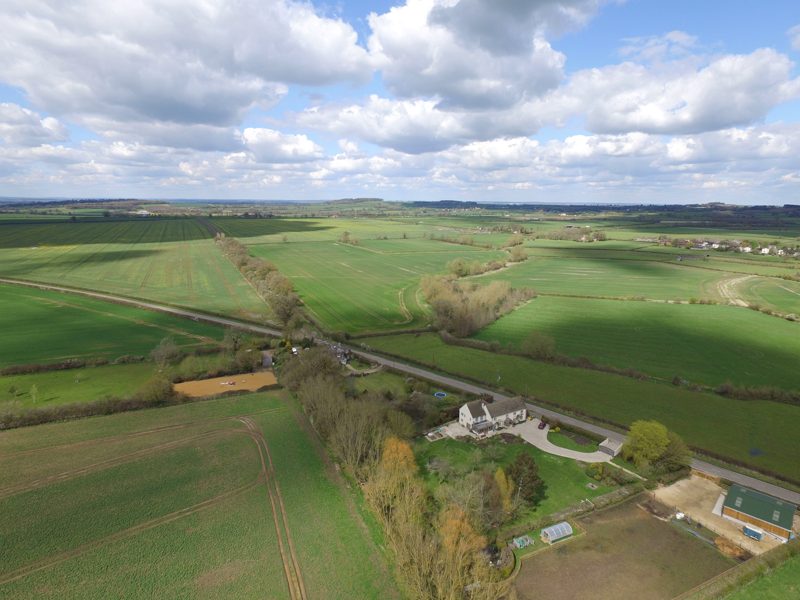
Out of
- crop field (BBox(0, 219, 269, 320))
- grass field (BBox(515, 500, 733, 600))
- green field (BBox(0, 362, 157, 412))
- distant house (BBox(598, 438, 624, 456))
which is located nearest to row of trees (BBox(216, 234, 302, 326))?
crop field (BBox(0, 219, 269, 320))

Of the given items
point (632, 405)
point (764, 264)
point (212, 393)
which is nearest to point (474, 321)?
point (632, 405)

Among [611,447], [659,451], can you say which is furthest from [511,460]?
[659,451]

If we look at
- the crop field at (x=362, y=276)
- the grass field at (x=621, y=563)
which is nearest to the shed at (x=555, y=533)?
the grass field at (x=621, y=563)

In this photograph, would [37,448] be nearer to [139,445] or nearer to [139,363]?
[139,445]

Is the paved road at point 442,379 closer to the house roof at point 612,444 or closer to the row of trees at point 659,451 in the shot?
the house roof at point 612,444

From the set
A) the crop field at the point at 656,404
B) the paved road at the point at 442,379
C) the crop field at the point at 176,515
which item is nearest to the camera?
the crop field at the point at 176,515

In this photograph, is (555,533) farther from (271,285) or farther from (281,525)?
(271,285)
